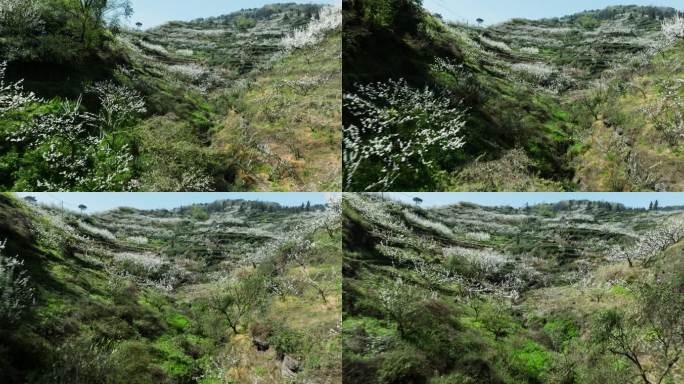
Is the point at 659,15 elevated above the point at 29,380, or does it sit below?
above

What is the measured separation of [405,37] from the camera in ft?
36.6

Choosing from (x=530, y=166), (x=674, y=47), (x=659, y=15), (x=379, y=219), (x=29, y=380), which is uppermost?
(x=659, y=15)

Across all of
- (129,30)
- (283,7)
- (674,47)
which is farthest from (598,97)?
(129,30)

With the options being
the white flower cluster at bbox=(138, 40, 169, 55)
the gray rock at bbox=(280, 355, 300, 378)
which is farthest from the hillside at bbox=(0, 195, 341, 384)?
the white flower cluster at bbox=(138, 40, 169, 55)

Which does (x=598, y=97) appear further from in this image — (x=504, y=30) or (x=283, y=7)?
(x=283, y=7)

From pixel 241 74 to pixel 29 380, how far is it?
27.0ft

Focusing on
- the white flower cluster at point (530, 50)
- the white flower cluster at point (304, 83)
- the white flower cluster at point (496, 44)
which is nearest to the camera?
the white flower cluster at point (496, 44)

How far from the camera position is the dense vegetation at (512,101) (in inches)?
391

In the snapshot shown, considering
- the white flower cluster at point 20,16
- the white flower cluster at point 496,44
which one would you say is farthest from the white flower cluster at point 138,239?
the white flower cluster at point 496,44

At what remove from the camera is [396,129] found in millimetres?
10188

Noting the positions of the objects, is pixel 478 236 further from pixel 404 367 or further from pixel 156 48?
pixel 156 48

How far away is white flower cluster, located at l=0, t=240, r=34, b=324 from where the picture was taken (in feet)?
30.0

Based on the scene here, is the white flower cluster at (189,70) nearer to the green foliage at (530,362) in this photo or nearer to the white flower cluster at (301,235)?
the white flower cluster at (301,235)

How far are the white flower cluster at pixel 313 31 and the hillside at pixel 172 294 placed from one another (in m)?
4.90
